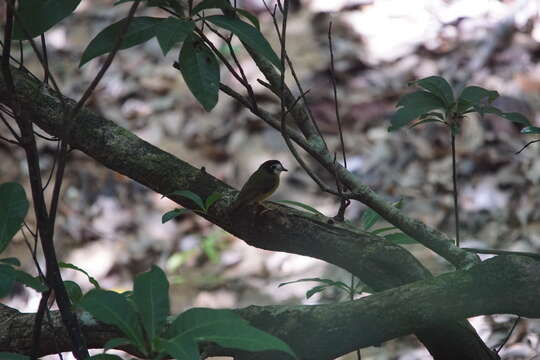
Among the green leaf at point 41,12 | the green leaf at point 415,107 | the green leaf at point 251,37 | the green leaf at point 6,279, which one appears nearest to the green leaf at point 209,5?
the green leaf at point 251,37

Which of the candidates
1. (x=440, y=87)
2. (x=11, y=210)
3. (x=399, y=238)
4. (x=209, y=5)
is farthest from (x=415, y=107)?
(x=11, y=210)

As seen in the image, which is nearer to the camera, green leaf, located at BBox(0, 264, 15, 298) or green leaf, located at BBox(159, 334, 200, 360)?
green leaf, located at BBox(159, 334, 200, 360)

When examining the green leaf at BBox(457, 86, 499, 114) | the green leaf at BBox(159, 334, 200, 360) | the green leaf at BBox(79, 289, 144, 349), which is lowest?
the green leaf at BBox(159, 334, 200, 360)

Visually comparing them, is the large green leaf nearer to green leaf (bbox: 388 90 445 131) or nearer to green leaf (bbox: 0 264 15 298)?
green leaf (bbox: 0 264 15 298)

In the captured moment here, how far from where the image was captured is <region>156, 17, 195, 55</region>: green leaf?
5.35 ft

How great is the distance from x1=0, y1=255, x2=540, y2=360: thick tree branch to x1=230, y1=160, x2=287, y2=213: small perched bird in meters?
0.40

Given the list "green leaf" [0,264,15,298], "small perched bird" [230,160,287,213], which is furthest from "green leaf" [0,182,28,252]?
"small perched bird" [230,160,287,213]

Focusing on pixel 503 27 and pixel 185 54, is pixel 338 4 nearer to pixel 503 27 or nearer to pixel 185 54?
pixel 503 27

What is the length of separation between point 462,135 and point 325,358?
3.60 meters

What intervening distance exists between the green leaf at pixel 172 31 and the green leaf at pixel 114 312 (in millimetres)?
561

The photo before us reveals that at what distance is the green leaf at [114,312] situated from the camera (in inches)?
56.2

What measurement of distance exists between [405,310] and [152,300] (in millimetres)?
738

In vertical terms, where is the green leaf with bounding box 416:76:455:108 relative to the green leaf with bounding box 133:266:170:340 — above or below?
above

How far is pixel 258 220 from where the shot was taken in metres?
2.28
